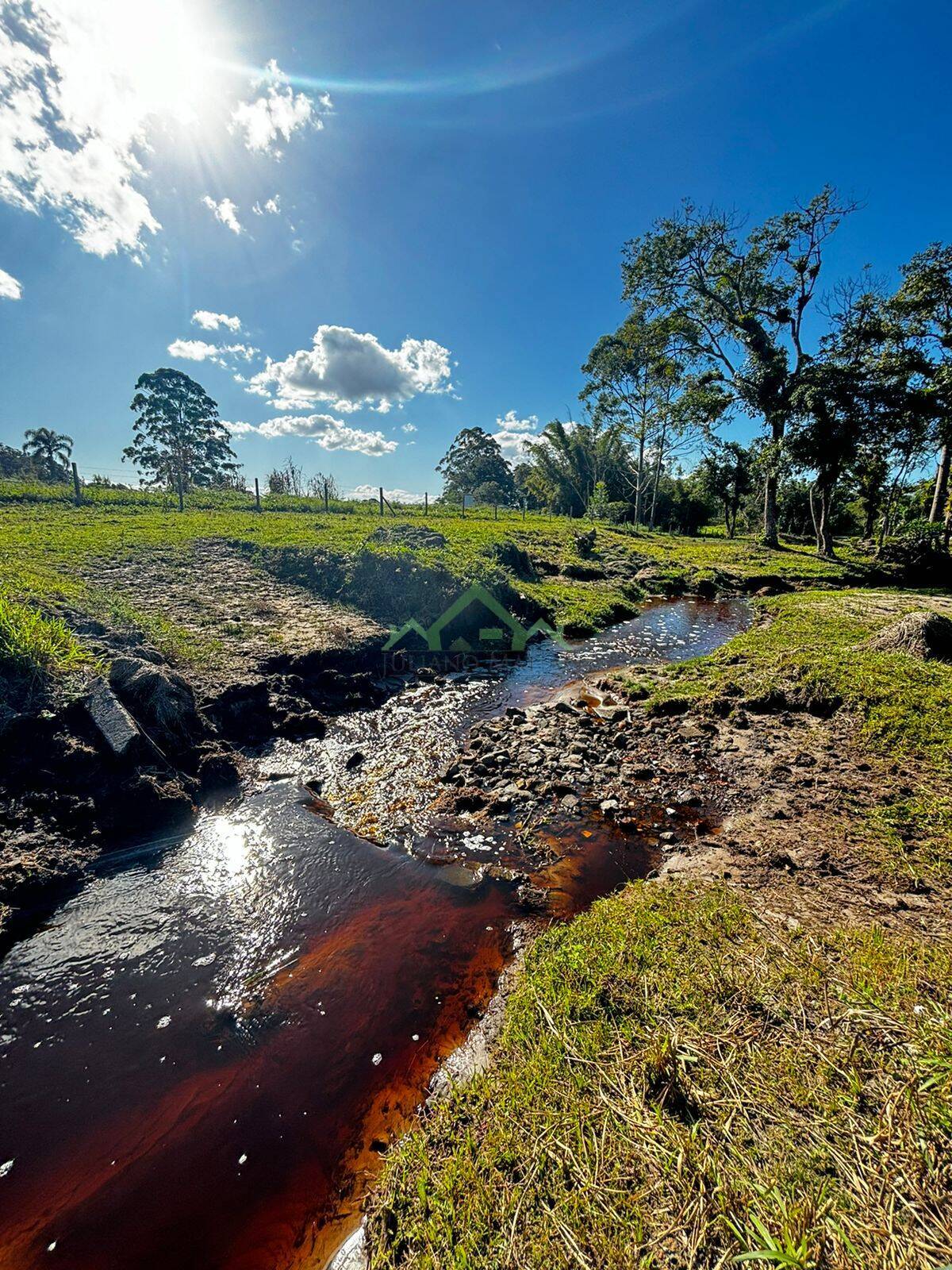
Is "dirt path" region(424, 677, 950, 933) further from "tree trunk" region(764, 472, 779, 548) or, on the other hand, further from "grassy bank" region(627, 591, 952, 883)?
"tree trunk" region(764, 472, 779, 548)

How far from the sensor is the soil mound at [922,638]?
8328mm

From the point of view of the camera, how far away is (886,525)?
3866cm

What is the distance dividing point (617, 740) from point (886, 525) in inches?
1786

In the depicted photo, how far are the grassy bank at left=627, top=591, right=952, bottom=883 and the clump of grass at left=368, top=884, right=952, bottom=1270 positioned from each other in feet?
5.59

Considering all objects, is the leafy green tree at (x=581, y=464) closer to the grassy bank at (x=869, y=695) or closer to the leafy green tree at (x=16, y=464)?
the grassy bank at (x=869, y=695)

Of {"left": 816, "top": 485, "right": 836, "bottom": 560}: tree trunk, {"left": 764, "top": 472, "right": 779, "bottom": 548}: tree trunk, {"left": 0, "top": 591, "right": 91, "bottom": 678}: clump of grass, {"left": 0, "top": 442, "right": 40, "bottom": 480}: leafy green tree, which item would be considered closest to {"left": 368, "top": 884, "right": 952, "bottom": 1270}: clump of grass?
{"left": 0, "top": 591, "right": 91, "bottom": 678}: clump of grass

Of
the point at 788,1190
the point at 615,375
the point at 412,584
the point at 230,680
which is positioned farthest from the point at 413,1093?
the point at 615,375

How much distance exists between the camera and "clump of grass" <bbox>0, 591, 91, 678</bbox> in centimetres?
606

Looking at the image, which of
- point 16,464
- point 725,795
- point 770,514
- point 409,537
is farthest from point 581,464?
point 16,464

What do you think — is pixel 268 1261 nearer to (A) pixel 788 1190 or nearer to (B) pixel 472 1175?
(B) pixel 472 1175

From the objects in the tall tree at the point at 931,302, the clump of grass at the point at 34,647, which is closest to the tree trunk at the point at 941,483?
the tall tree at the point at 931,302

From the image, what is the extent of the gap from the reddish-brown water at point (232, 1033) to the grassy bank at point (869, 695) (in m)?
2.49

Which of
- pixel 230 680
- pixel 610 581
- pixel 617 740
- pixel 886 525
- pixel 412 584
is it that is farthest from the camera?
pixel 886 525

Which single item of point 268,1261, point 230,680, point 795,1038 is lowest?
point 268,1261
